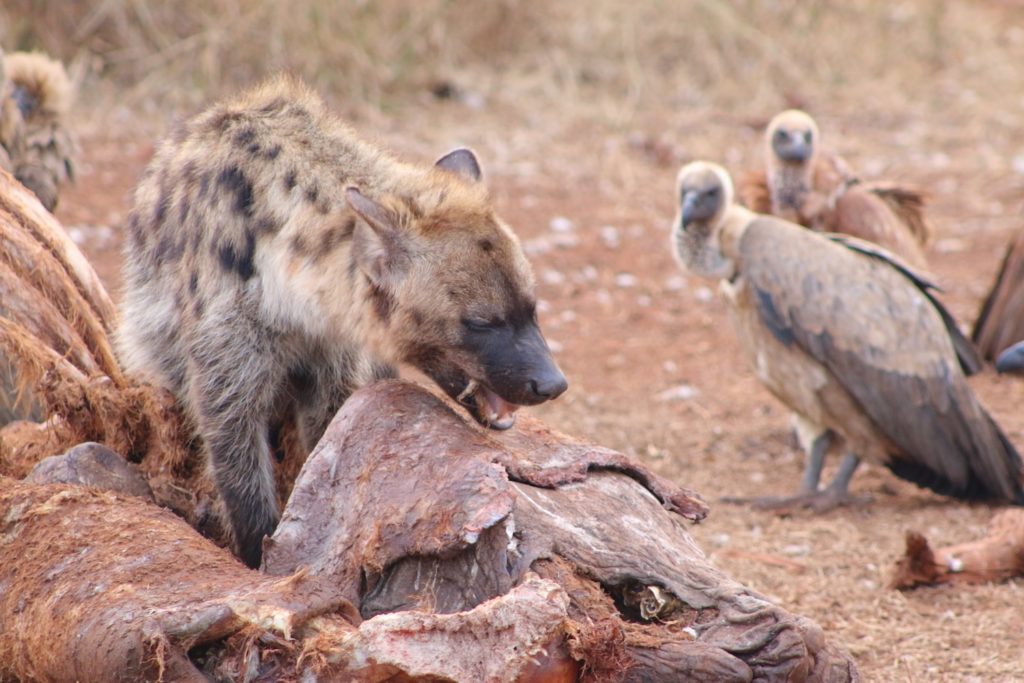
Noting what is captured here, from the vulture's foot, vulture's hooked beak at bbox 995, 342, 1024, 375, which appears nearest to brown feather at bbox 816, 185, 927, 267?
the vulture's foot

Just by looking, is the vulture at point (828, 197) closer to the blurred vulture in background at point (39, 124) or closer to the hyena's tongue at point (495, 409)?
the blurred vulture in background at point (39, 124)

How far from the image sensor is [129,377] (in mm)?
4125

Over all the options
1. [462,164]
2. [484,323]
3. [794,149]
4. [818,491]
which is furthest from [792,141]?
[484,323]

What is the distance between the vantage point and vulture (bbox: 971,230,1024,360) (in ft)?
24.7

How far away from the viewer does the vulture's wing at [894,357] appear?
6.05 m

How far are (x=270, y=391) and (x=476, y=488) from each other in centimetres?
103

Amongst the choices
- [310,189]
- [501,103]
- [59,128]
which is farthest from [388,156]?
[501,103]

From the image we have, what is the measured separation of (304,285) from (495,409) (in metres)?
0.58

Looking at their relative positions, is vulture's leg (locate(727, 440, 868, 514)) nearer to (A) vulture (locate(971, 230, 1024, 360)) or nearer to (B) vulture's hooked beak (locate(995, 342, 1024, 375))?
(B) vulture's hooked beak (locate(995, 342, 1024, 375))

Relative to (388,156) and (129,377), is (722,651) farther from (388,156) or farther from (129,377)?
(129,377)

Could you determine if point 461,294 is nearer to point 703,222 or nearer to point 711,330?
point 703,222

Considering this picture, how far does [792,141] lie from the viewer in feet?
27.0

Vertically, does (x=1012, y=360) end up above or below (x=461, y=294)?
below

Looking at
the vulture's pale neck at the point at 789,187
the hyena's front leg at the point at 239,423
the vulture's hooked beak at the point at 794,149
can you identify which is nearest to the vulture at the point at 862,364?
the vulture's pale neck at the point at 789,187
